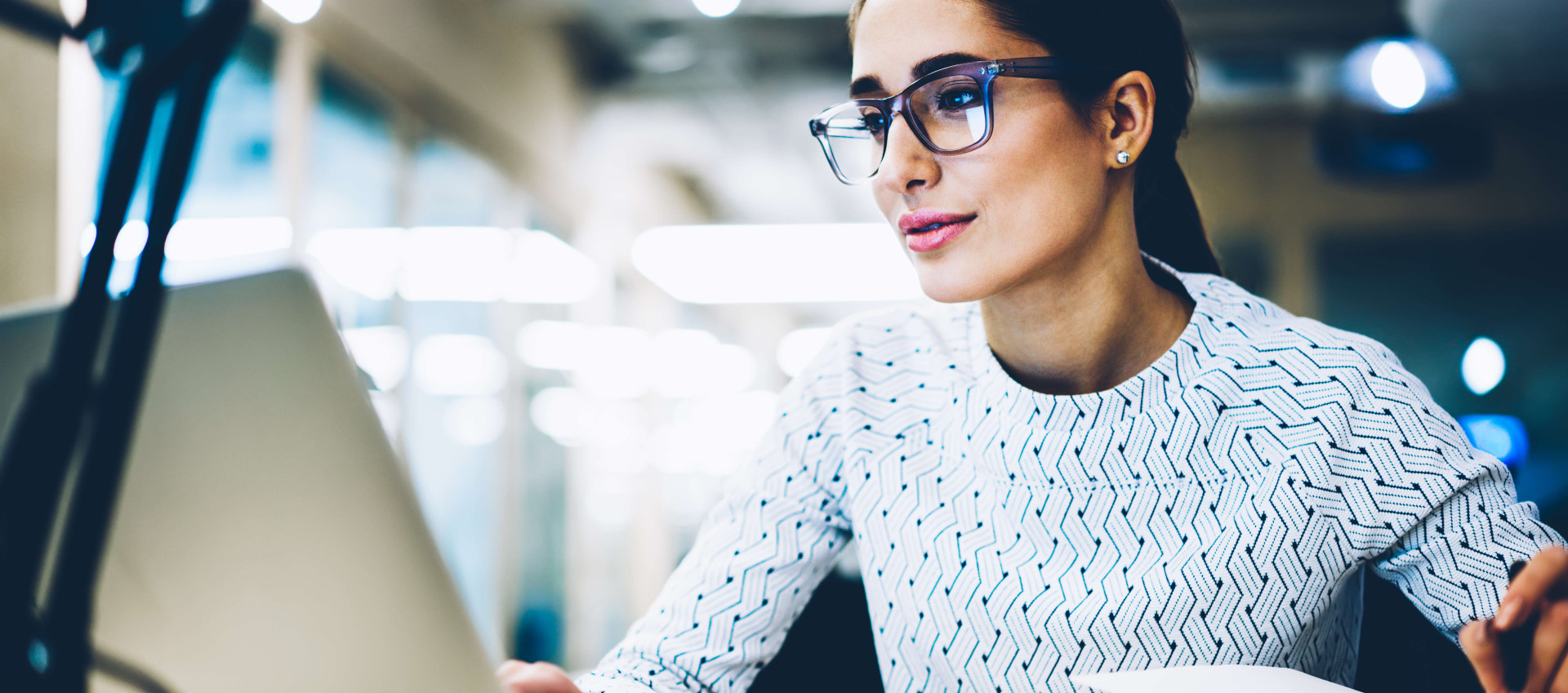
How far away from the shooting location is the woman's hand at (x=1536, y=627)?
0.63 meters

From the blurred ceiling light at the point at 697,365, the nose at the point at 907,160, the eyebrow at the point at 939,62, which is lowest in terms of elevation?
the blurred ceiling light at the point at 697,365

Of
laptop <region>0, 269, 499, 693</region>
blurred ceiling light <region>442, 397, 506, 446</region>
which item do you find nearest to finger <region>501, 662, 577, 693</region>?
laptop <region>0, 269, 499, 693</region>

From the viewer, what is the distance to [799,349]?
1330 cm

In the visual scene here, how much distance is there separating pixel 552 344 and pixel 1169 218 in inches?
209

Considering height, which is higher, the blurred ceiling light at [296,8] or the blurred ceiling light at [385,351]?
the blurred ceiling light at [296,8]

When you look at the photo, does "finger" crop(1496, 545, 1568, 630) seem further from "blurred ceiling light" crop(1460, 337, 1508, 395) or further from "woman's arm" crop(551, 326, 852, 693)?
"blurred ceiling light" crop(1460, 337, 1508, 395)

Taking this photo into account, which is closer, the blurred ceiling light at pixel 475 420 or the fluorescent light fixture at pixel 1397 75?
the fluorescent light fixture at pixel 1397 75

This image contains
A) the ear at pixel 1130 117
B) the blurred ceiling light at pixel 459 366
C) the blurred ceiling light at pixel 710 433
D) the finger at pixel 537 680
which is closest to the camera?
the finger at pixel 537 680

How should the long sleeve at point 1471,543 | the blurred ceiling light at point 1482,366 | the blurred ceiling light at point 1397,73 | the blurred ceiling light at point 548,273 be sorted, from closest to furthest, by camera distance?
the long sleeve at point 1471,543 → the blurred ceiling light at point 1397,73 → the blurred ceiling light at point 548,273 → the blurred ceiling light at point 1482,366

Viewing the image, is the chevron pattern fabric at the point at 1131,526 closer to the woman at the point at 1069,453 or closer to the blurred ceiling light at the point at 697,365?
the woman at the point at 1069,453

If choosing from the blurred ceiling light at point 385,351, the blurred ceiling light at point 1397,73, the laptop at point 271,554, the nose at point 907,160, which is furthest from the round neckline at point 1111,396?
the blurred ceiling light at point 1397,73

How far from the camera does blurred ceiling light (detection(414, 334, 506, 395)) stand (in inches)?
170

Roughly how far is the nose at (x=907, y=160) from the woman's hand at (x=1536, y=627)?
557 mm

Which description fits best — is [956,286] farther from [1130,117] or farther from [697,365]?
[697,365]
